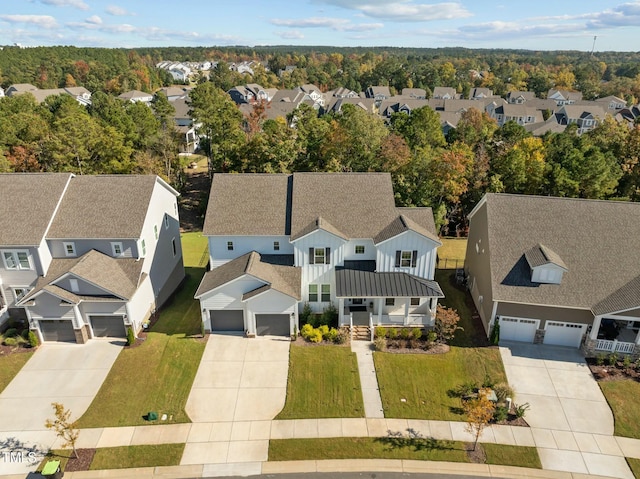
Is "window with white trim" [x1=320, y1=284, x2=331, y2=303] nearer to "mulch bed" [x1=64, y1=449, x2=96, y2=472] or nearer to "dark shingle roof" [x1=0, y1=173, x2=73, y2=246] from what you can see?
"mulch bed" [x1=64, y1=449, x2=96, y2=472]

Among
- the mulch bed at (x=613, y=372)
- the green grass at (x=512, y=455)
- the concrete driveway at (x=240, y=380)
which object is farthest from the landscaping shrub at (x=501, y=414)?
the concrete driveway at (x=240, y=380)

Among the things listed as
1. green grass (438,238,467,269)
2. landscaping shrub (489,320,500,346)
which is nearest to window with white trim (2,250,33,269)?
landscaping shrub (489,320,500,346)

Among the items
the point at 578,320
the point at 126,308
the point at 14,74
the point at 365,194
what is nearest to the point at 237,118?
the point at 365,194

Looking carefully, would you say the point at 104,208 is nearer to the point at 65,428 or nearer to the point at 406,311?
the point at 65,428

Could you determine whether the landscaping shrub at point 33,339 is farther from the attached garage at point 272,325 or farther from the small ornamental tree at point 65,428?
the attached garage at point 272,325

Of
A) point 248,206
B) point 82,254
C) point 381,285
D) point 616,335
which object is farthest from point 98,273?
point 616,335

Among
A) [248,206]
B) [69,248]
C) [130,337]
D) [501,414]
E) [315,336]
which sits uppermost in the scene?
[248,206]

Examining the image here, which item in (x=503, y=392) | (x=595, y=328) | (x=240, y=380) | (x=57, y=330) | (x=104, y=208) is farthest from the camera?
(x=104, y=208)
